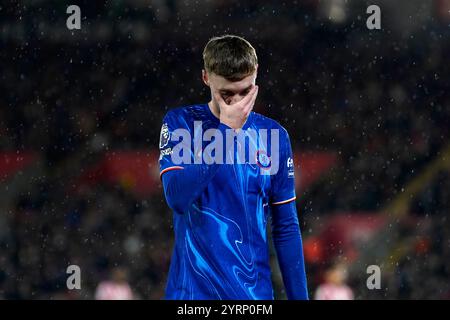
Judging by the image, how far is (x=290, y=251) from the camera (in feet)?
8.99

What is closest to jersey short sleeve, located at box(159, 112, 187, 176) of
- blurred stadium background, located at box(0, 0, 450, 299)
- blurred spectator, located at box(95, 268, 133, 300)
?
blurred spectator, located at box(95, 268, 133, 300)

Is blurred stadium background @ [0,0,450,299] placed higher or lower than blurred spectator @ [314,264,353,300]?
higher

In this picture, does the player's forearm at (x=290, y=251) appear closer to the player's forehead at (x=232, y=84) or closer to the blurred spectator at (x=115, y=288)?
the player's forehead at (x=232, y=84)

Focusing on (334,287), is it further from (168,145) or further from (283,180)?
(168,145)

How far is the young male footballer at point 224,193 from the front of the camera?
2498mm

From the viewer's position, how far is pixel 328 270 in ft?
30.6

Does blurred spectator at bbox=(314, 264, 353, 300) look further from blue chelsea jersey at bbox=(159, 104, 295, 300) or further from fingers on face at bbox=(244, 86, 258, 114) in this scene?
fingers on face at bbox=(244, 86, 258, 114)

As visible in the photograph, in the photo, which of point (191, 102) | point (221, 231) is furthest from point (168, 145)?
point (191, 102)

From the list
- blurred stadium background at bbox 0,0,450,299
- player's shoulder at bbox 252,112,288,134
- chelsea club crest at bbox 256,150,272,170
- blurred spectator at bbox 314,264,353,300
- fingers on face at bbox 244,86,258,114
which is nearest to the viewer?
fingers on face at bbox 244,86,258,114

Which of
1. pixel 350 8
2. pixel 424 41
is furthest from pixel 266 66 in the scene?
pixel 424 41

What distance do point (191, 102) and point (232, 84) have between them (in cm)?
771

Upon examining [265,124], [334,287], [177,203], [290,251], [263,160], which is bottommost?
[334,287]

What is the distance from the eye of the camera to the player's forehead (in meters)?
2.54
